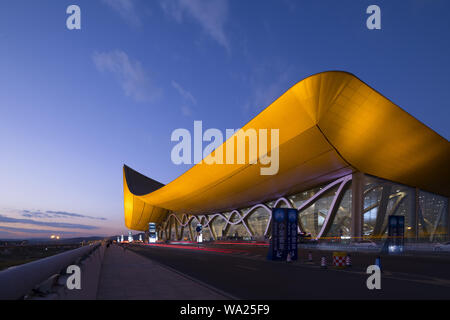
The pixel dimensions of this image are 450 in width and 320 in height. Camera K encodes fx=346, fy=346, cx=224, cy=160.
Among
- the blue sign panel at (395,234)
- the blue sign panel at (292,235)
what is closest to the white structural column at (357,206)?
the blue sign panel at (395,234)

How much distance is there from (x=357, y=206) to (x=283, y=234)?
58.1 ft

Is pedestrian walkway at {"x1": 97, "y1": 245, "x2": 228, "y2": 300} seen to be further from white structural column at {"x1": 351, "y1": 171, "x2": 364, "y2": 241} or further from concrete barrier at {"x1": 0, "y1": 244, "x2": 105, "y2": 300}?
white structural column at {"x1": 351, "y1": 171, "x2": 364, "y2": 241}

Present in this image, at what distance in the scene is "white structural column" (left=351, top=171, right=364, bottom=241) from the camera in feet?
115

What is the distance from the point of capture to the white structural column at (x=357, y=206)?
34.9 metres

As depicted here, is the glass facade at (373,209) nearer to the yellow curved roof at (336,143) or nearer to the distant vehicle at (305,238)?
the distant vehicle at (305,238)

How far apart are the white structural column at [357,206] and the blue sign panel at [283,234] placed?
55.1 feet

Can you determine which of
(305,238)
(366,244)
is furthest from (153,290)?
(305,238)

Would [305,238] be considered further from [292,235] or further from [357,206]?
[292,235]

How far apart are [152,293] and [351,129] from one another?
2304 centimetres

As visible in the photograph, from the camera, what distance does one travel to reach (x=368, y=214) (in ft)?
130

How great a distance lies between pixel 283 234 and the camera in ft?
67.8

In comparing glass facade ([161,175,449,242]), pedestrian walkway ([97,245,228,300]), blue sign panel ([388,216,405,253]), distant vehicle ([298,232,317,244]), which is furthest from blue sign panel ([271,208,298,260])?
distant vehicle ([298,232,317,244])

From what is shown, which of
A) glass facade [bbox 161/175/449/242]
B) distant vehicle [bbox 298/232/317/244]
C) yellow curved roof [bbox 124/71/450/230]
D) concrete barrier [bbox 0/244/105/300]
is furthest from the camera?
distant vehicle [bbox 298/232/317/244]

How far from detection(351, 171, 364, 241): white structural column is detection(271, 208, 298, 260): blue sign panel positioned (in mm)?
16794
